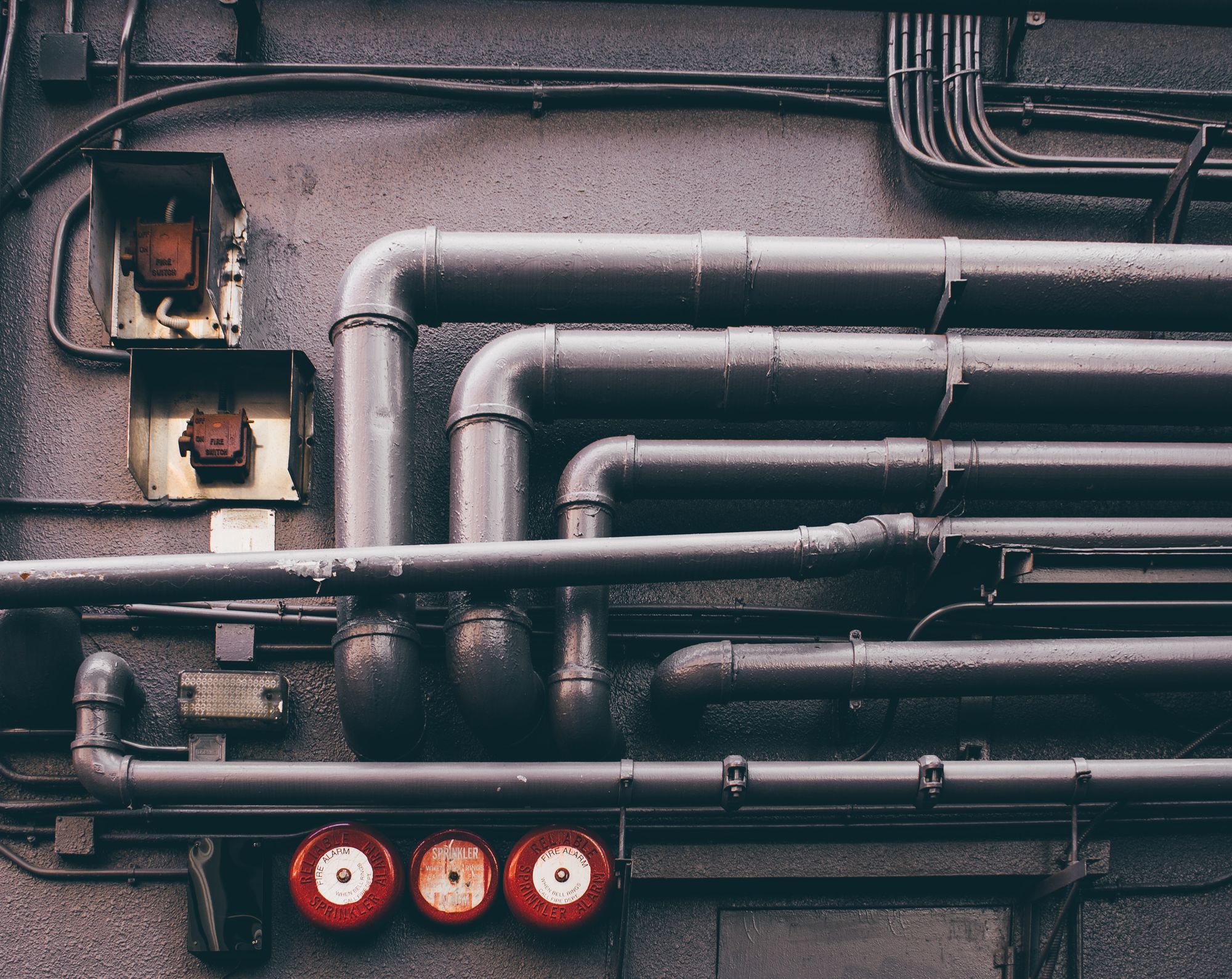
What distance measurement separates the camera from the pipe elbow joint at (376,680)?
164 inches

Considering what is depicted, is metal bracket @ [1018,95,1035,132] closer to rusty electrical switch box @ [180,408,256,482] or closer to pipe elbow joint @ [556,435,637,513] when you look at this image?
pipe elbow joint @ [556,435,637,513]

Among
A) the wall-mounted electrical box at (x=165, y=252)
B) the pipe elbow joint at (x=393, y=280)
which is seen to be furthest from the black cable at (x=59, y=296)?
the pipe elbow joint at (x=393, y=280)

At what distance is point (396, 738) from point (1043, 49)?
5.00m

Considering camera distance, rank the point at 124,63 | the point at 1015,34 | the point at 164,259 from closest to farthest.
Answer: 1. the point at 164,259
2. the point at 124,63
3. the point at 1015,34

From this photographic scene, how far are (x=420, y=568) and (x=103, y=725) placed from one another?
166 cm

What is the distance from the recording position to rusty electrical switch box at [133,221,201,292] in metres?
4.85

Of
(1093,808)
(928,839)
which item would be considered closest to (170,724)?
(928,839)

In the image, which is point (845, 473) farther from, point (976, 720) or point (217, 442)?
point (217, 442)

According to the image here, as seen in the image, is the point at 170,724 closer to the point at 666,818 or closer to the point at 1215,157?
the point at 666,818

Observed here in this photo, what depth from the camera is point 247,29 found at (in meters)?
5.34

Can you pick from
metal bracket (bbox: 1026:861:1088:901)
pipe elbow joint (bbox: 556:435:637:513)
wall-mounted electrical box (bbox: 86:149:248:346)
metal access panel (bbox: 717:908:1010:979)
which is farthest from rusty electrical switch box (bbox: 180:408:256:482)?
metal bracket (bbox: 1026:861:1088:901)

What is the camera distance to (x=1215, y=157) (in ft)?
18.3

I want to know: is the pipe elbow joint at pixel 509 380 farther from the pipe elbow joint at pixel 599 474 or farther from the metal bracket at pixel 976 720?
the metal bracket at pixel 976 720

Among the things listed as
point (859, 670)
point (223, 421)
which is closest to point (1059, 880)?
point (859, 670)
